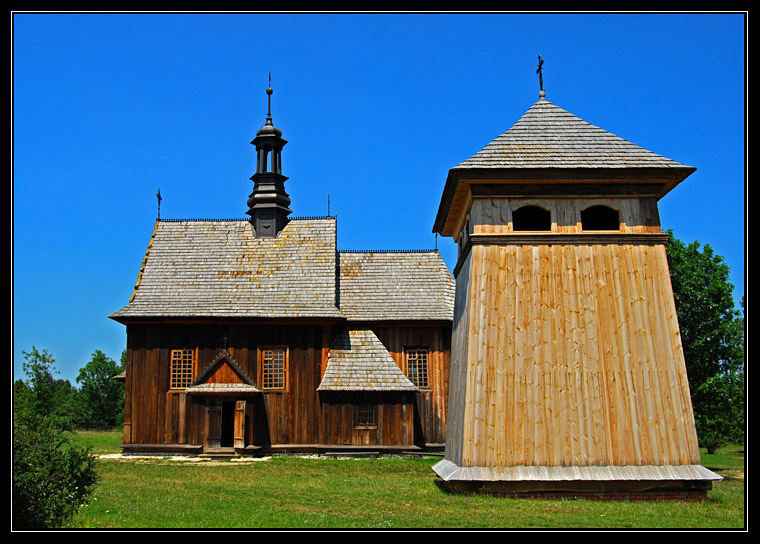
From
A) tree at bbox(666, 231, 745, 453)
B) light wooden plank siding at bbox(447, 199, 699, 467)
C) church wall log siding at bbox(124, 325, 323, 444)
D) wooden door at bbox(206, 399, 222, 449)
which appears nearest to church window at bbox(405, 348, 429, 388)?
church wall log siding at bbox(124, 325, 323, 444)

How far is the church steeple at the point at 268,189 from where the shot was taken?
102 feet

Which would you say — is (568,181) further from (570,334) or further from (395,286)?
(395,286)

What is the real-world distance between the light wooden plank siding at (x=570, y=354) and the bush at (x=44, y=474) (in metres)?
7.18

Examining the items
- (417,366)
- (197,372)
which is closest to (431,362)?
(417,366)

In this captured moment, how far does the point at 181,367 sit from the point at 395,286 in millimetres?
9177

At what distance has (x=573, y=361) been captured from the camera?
48.0 feet

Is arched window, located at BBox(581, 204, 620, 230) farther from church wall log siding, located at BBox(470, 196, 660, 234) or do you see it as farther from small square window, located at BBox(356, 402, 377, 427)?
small square window, located at BBox(356, 402, 377, 427)

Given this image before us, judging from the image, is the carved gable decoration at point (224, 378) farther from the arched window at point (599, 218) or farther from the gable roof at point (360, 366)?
the arched window at point (599, 218)

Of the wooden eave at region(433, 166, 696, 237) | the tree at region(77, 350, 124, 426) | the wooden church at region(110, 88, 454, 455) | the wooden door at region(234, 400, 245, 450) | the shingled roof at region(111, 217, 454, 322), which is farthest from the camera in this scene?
the tree at region(77, 350, 124, 426)

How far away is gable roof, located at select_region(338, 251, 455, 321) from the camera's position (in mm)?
28795

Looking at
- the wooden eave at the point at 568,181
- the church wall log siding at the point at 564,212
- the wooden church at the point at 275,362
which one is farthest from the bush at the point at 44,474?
the wooden church at the point at 275,362

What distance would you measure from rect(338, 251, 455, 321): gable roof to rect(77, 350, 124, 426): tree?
34.5 meters

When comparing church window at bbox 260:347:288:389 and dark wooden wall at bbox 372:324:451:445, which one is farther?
dark wooden wall at bbox 372:324:451:445

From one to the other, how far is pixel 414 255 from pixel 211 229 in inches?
349
